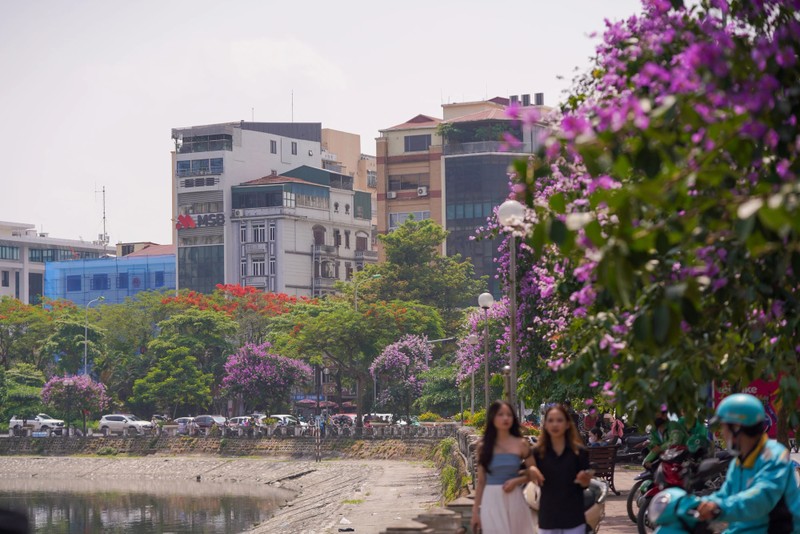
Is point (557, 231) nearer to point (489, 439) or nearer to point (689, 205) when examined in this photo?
point (689, 205)

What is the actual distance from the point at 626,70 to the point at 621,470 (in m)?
20.6

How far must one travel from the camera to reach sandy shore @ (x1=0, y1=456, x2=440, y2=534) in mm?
37188

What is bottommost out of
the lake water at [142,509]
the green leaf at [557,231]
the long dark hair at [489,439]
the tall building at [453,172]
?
the lake water at [142,509]

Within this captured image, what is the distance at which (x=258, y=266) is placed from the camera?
4215 inches

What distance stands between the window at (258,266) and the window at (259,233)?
137 cm

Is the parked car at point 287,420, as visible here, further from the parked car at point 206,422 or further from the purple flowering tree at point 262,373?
the parked car at point 206,422

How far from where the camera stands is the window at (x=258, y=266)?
350ft

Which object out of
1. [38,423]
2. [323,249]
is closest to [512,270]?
[38,423]

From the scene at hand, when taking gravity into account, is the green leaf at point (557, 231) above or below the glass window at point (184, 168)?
below

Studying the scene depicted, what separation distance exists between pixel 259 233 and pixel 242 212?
2.18 m

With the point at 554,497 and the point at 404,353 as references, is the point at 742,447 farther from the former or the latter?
the point at 404,353

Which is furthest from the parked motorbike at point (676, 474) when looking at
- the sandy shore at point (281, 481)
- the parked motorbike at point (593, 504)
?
the sandy shore at point (281, 481)

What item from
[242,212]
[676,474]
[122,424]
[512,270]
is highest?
[242,212]

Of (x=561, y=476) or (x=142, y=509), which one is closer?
(x=561, y=476)
